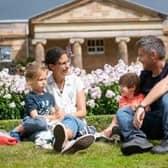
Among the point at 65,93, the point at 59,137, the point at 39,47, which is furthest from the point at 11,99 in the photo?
the point at 39,47

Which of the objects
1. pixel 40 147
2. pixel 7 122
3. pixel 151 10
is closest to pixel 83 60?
pixel 151 10

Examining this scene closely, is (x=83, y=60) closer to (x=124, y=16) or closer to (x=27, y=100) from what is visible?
(x=124, y=16)

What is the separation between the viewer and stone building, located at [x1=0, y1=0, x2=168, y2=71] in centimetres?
3766

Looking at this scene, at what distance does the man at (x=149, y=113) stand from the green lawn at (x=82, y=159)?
0.39ft

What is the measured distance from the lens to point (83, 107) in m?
5.70

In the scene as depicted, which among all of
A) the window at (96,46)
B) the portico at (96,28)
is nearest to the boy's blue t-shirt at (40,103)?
the portico at (96,28)

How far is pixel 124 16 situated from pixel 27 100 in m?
32.9

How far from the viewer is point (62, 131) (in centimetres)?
489

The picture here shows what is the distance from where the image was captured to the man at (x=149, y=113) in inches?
185

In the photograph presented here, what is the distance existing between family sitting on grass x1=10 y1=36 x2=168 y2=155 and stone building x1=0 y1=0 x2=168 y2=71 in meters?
31.0

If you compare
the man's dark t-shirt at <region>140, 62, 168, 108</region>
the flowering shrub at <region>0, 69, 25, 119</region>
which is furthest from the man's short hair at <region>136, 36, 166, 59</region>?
the flowering shrub at <region>0, 69, 25, 119</region>

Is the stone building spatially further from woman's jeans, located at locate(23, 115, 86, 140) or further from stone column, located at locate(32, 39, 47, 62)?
woman's jeans, located at locate(23, 115, 86, 140)

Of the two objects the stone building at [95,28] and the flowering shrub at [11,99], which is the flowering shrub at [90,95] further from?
the stone building at [95,28]

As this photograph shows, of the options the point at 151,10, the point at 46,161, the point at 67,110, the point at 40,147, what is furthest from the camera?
the point at 151,10
